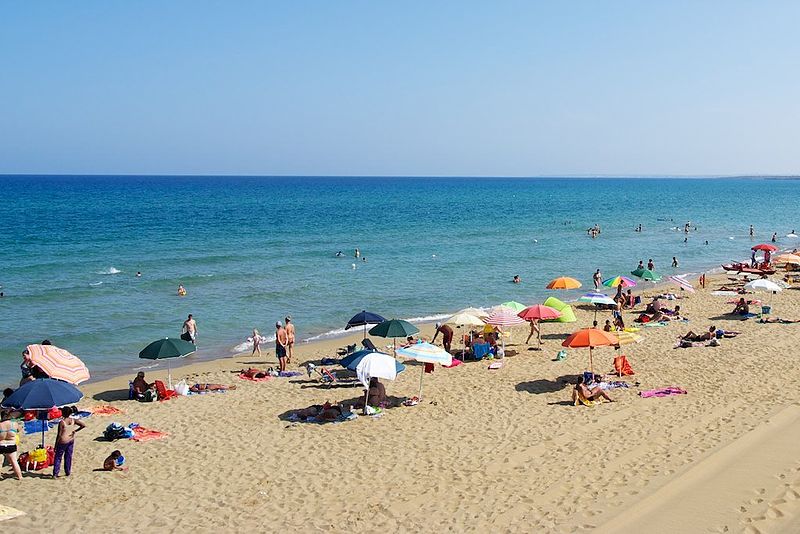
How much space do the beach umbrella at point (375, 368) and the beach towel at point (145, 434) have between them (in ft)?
13.0

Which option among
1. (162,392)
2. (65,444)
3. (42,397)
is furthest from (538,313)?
(42,397)

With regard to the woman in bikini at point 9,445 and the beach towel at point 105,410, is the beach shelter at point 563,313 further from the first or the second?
the woman in bikini at point 9,445

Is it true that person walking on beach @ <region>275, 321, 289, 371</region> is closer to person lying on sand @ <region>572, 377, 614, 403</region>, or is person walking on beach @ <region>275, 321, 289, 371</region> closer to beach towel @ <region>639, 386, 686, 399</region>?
person lying on sand @ <region>572, 377, 614, 403</region>

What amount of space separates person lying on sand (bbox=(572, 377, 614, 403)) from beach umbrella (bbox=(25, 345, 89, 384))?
10.4m

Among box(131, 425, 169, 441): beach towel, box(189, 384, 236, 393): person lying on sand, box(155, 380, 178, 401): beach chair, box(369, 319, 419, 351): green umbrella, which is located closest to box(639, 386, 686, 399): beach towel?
box(369, 319, 419, 351): green umbrella

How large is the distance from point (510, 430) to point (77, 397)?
7.91 metres

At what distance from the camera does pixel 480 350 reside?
18.8 metres

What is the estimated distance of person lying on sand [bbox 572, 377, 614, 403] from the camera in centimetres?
1443

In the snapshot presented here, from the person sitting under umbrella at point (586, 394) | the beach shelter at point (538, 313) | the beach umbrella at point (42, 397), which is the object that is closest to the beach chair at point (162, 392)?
the beach umbrella at point (42, 397)

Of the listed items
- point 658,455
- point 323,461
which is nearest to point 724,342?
point 658,455

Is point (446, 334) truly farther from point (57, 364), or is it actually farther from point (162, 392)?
point (57, 364)

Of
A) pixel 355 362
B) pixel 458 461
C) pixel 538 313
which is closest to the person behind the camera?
pixel 458 461

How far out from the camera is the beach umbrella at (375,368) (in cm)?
1348

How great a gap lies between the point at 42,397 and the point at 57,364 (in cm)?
269
